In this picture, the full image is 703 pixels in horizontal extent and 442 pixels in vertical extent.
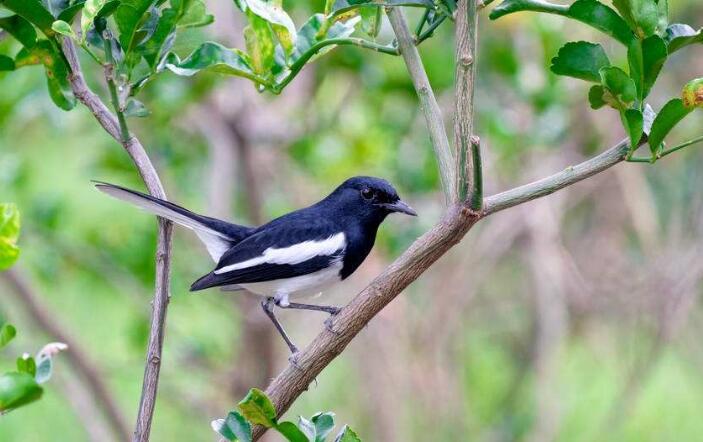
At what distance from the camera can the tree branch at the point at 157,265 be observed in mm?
1754

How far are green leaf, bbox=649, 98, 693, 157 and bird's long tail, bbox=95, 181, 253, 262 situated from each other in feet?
3.59

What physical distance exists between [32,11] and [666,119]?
110cm

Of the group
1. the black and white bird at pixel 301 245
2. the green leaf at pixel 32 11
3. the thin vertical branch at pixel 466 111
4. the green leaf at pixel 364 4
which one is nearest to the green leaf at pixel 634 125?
the thin vertical branch at pixel 466 111

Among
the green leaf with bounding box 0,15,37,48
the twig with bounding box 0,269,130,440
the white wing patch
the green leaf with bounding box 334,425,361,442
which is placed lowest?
the twig with bounding box 0,269,130,440

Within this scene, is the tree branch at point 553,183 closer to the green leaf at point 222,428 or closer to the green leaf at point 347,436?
the green leaf at point 347,436

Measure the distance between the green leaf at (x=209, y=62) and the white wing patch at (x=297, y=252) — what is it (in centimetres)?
113

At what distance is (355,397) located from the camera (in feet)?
18.5

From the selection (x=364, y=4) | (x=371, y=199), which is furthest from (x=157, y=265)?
(x=371, y=199)

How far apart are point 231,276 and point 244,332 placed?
1.68 metres

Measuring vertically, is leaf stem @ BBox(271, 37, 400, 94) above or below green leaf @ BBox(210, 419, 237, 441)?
above

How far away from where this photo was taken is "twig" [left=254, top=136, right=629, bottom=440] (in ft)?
5.24

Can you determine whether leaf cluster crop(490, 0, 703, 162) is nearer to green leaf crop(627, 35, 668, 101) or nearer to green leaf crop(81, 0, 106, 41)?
green leaf crop(627, 35, 668, 101)

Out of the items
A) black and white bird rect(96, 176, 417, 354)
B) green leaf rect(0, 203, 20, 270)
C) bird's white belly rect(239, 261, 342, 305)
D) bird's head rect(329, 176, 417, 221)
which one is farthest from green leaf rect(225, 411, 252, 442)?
bird's head rect(329, 176, 417, 221)

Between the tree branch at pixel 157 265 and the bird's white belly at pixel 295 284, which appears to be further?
the bird's white belly at pixel 295 284
